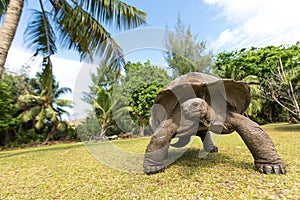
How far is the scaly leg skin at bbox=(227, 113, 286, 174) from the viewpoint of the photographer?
6.73 feet

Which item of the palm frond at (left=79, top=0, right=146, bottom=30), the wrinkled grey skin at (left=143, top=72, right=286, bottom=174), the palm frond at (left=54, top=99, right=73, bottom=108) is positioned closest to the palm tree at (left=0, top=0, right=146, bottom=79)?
the palm frond at (left=79, top=0, right=146, bottom=30)

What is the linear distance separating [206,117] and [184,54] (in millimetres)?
9177

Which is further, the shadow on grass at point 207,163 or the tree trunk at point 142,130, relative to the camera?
the tree trunk at point 142,130

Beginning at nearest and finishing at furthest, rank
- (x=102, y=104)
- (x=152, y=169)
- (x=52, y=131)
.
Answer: (x=152, y=169)
(x=102, y=104)
(x=52, y=131)

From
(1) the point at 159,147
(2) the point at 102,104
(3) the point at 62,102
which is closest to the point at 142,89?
(2) the point at 102,104

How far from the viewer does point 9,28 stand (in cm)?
258

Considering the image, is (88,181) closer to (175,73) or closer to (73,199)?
(73,199)

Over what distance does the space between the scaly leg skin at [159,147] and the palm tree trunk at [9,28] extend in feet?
7.36

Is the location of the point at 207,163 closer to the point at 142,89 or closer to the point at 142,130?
the point at 142,89

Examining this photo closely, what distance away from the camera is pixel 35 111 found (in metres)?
12.8

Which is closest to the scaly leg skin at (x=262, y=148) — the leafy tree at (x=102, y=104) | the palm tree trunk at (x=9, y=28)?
the palm tree trunk at (x=9, y=28)

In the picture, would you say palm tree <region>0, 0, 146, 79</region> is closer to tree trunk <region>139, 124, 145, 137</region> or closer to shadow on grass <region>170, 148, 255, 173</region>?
shadow on grass <region>170, 148, 255, 173</region>

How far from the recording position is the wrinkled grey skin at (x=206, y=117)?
211cm

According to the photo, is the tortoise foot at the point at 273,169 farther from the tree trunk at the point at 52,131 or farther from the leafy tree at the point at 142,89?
the tree trunk at the point at 52,131
